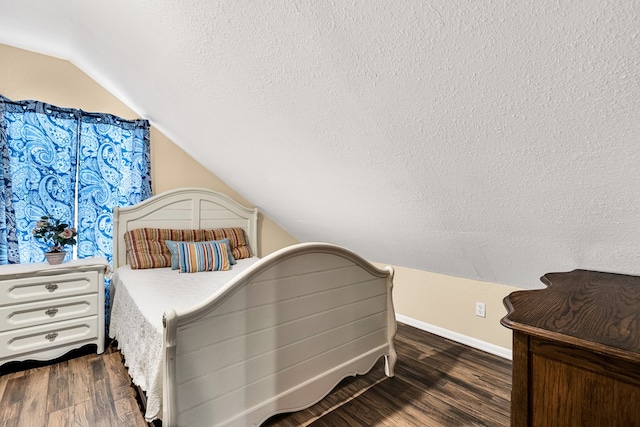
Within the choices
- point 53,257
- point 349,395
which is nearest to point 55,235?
point 53,257

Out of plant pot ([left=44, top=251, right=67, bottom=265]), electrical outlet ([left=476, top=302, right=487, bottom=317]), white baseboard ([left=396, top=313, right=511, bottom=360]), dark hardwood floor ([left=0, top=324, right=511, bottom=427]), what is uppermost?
plant pot ([left=44, top=251, right=67, bottom=265])

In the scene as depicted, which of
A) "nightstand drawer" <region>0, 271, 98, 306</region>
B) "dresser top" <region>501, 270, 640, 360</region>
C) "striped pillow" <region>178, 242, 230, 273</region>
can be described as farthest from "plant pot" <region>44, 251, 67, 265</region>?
"dresser top" <region>501, 270, 640, 360</region>

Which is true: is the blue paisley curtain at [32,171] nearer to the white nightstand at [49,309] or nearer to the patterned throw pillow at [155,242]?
the white nightstand at [49,309]

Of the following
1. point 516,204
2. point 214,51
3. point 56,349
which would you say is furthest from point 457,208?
point 56,349

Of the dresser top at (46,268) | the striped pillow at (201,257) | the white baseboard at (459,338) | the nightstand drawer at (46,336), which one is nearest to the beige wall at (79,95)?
the striped pillow at (201,257)

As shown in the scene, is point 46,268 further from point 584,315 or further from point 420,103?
point 584,315

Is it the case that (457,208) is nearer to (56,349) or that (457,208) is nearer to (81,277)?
(81,277)

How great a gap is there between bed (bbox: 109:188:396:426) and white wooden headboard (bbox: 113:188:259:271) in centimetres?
57

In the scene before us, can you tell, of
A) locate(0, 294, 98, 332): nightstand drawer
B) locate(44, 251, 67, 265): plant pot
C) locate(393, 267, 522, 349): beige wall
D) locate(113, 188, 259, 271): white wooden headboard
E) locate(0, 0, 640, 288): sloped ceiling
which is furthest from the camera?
locate(113, 188, 259, 271): white wooden headboard

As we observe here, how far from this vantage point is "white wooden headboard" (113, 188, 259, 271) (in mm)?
2812

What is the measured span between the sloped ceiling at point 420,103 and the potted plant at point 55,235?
1.24 metres

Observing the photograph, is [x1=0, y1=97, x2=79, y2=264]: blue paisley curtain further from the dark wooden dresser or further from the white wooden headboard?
the dark wooden dresser

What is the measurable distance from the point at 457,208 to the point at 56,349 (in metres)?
2.86

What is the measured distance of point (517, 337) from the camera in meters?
0.79
